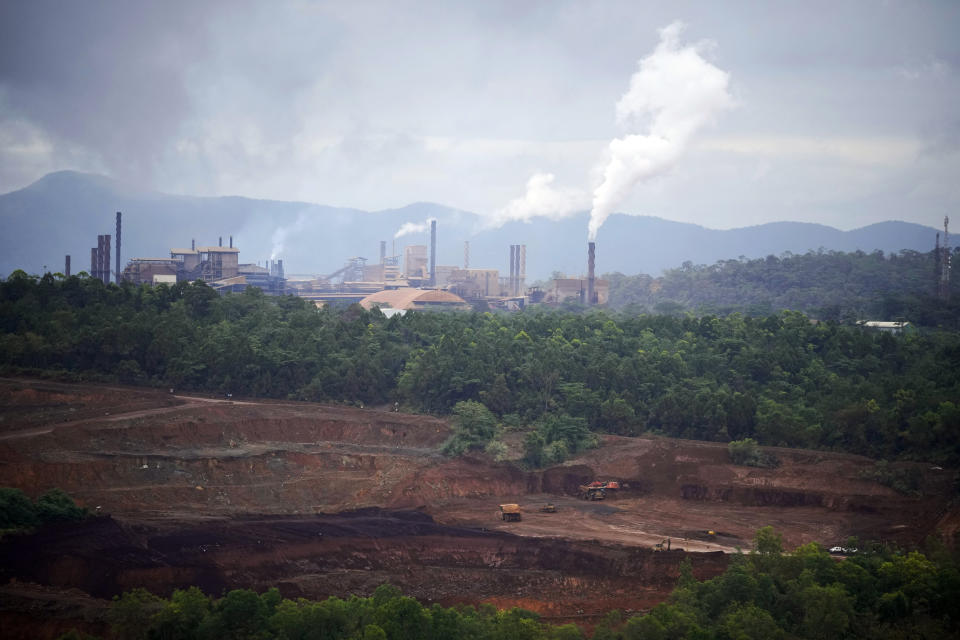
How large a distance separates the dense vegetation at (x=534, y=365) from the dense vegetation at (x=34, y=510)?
16586mm

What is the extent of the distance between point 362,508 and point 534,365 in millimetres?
15031

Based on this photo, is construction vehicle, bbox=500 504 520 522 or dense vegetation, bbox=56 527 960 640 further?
construction vehicle, bbox=500 504 520 522

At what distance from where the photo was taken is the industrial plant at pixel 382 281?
8588 cm

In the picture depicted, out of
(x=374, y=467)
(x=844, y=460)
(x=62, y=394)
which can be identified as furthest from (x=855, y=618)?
(x=62, y=394)

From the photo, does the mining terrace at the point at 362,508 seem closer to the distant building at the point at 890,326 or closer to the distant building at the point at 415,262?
the distant building at the point at 890,326

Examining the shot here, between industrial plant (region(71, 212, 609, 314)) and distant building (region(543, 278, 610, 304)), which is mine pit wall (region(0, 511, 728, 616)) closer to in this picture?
industrial plant (region(71, 212, 609, 314))

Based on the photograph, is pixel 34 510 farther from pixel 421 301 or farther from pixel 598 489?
pixel 421 301

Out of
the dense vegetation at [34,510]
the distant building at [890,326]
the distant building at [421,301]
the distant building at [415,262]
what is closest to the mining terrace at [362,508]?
the dense vegetation at [34,510]

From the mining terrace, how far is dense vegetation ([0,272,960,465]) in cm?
236

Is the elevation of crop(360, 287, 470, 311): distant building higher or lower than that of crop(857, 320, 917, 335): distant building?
higher

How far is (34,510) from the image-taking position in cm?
2736

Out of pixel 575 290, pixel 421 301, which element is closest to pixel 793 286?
pixel 575 290

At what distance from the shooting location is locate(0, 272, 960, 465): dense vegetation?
40312 mm

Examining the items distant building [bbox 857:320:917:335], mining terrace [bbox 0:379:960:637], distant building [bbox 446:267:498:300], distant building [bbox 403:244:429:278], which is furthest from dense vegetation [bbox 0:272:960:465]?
distant building [bbox 403:244:429:278]
